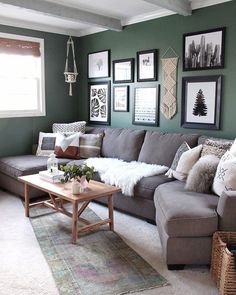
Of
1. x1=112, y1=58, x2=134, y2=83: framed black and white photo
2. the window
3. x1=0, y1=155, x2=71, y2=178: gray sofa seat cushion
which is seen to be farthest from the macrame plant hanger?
x1=0, y1=155, x2=71, y2=178: gray sofa seat cushion

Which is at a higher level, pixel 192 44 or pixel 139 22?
pixel 139 22

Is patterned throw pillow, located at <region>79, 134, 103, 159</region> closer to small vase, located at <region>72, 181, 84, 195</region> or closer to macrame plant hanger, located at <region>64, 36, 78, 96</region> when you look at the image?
macrame plant hanger, located at <region>64, 36, 78, 96</region>

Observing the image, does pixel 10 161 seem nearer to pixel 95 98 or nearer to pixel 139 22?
pixel 95 98

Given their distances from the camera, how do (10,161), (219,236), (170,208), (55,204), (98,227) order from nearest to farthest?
1. (219,236)
2. (170,208)
3. (98,227)
4. (55,204)
5. (10,161)

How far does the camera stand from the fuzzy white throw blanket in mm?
3346

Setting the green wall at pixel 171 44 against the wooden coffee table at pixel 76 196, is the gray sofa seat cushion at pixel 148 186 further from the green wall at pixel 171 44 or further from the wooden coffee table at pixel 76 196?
the green wall at pixel 171 44

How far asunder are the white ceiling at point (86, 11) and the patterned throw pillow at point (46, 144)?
1638 millimetres

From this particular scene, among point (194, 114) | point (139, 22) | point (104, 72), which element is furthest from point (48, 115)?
point (194, 114)

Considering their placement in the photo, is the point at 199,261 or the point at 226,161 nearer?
the point at 199,261

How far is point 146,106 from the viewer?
14.5 feet

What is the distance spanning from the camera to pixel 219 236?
2.31m

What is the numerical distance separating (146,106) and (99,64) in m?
1.18

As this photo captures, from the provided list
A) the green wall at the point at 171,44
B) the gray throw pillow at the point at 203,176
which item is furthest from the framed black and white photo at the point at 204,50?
the gray throw pillow at the point at 203,176

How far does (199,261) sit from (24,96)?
3631 millimetres
